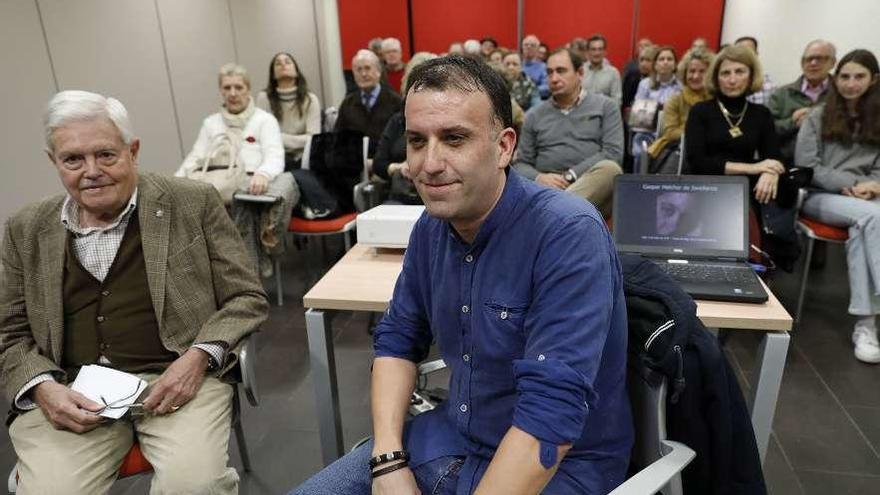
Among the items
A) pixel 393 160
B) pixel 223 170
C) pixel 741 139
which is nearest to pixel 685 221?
pixel 741 139

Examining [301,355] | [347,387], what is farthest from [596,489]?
[301,355]

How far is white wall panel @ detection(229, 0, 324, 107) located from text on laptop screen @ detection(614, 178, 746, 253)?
181 inches

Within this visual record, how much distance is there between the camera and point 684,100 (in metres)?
3.96

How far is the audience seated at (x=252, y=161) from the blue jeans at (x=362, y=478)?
220 cm

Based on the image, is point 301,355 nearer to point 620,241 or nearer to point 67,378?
point 67,378

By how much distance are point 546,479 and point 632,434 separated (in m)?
0.27

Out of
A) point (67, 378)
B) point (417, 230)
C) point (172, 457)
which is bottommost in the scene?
point (172, 457)

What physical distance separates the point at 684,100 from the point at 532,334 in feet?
11.6

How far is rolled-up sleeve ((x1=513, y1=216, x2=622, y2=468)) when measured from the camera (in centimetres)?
94

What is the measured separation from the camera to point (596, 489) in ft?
3.52

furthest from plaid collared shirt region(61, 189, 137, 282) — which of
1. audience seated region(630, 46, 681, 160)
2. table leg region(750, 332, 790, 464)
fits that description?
audience seated region(630, 46, 681, 160)

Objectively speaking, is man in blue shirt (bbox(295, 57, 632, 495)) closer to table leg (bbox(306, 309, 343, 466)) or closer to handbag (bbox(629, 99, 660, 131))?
table leg (bbox(306, 309, 343, 466))

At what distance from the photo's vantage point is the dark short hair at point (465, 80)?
3.22 ft

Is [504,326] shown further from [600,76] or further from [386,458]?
[600,76]
